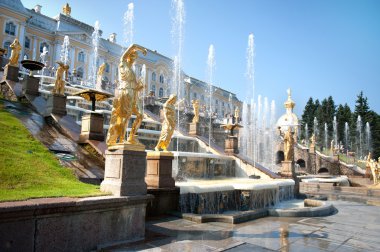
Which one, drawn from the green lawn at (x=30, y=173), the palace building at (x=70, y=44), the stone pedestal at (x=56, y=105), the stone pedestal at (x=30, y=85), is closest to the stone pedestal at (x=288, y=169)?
the stone pedestal at (x=56, y=105)

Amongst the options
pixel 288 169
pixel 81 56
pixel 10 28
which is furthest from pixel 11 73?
pixel 81 56

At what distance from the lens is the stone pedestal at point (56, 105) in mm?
14062

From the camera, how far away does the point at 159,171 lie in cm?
929

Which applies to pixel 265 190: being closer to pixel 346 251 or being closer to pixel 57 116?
pixel 346 251

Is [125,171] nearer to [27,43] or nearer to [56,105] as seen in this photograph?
[56,105]

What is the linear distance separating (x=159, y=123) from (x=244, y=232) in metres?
17.4

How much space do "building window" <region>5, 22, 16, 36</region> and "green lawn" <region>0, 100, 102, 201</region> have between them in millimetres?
47383

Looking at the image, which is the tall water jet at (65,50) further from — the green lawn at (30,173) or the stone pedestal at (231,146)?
the green lawn at (30,173)

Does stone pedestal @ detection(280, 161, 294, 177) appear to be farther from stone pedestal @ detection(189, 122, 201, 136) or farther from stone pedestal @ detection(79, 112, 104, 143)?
stone pedestal @ detection(79, 112, 104, 143)

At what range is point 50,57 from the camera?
5400cm

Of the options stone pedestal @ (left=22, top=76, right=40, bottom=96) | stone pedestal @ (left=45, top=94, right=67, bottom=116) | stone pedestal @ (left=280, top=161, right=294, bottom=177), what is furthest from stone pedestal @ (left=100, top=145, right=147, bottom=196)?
stone pedestal @ (left=22, top=76, right=40, bottom=96)

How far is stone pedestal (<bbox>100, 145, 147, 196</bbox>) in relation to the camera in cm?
630

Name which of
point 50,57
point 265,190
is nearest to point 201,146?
point 265,190

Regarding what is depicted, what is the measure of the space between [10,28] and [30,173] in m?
51.5
